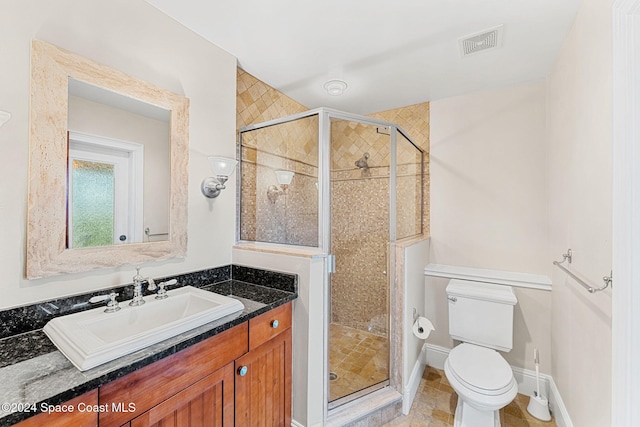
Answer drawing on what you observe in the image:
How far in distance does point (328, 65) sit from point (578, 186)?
174 cm

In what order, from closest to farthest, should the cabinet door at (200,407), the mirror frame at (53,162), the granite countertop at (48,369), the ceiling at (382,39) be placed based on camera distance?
the granite countertop at (48,369) < the cabinet door at (200,407) < the mirror frame at (53,162) < the ceiling at (382,39)

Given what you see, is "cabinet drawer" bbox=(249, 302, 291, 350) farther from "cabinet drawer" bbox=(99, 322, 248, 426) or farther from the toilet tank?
the toilet tank

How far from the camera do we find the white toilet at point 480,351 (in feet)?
5.29

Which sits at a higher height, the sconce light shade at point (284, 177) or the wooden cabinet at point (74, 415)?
the sconce light shade at point (284, 177)

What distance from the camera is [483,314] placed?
6.77 feet

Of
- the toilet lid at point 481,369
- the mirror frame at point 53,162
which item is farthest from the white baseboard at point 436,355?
the mirror frame at point 53,162

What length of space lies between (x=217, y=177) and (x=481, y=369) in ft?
6.71

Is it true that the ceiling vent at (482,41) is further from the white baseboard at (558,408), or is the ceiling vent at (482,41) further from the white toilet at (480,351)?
the white baseboard at (558,408)

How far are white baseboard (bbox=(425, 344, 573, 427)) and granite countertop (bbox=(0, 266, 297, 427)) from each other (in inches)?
80.6

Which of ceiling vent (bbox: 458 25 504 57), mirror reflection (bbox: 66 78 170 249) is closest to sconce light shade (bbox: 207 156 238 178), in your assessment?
mirror reflection (bbox: 66 78 170 249)

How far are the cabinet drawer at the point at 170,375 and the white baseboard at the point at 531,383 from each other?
6.45ft

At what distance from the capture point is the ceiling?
148 centimetres

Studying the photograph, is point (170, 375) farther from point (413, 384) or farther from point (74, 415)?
point (413, 384)

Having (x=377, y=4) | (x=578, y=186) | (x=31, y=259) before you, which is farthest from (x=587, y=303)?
(x=31, y=259)
